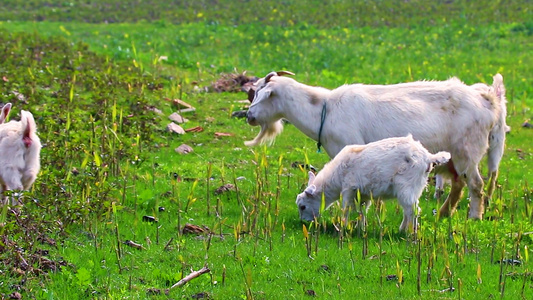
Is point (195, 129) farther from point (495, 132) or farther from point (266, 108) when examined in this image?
point (495, 132)

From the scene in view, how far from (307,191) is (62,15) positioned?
74.0 feet

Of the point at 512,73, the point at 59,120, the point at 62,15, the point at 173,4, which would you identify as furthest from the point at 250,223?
the point at 173,4

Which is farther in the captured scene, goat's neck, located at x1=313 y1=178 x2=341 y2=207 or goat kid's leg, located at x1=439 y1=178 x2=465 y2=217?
goat kid's leg, located at x1=439 y1=178 x2=465 y2=217

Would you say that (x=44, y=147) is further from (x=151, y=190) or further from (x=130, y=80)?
(x=130, y=80)

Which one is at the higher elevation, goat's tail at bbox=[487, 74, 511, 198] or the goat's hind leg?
goat's tail at bbox=[487, 74, 511, 198]

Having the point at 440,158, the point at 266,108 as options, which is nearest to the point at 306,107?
the point at 266,108

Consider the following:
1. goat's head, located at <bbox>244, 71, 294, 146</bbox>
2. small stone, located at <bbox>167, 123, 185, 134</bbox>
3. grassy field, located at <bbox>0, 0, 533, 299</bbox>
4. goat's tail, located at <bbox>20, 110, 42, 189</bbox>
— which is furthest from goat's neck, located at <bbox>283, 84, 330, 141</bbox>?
goat's tail, located at <bbox>20, 110, 42, 189</bbox>

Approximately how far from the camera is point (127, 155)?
34.2 ft

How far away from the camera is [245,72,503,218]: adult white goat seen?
32.7 feet

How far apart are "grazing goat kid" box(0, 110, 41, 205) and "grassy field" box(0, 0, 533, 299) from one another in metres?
0.20

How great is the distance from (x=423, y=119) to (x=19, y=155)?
4.70 metres

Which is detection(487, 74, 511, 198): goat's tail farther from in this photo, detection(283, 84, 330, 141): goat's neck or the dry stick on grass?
the dry stick on grass

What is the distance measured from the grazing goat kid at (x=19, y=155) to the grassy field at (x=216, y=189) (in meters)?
0.20

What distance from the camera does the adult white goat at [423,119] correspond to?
9969 millimetres
